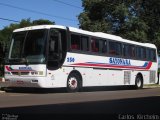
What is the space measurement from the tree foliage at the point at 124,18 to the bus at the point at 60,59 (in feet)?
74.6

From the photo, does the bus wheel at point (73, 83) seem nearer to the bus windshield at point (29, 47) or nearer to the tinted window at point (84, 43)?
the tinted window at point (84, 43)

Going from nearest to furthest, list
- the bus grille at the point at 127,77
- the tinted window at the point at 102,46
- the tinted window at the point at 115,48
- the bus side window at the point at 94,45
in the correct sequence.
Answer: the bus side window at the point at 94,45 → the tinted window at the point at 102,46 → the tinted window at the point at 115,48 → the bus grille at the point at 127,77

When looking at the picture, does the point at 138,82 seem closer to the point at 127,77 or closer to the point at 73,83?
the point at 127,77

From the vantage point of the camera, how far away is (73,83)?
72.0 ft

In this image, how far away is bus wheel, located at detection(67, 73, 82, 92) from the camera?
21.7 metres

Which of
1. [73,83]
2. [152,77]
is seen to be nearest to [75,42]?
[73,83]

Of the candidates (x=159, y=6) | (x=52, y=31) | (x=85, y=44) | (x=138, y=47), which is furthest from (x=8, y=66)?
(x=159, y=6)

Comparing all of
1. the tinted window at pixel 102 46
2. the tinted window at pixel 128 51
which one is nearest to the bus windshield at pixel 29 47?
the tinted window at pixel 102 46

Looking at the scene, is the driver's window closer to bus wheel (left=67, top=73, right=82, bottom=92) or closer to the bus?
the bus

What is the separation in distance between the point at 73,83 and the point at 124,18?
29.1m

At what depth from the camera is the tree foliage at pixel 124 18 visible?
48.8 m

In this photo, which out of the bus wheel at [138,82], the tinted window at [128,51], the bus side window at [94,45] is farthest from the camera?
the bus wheel at [138,82]

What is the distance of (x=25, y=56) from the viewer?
68.0 feet

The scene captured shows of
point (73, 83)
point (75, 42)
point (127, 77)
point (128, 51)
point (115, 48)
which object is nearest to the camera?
point (73, 83)
